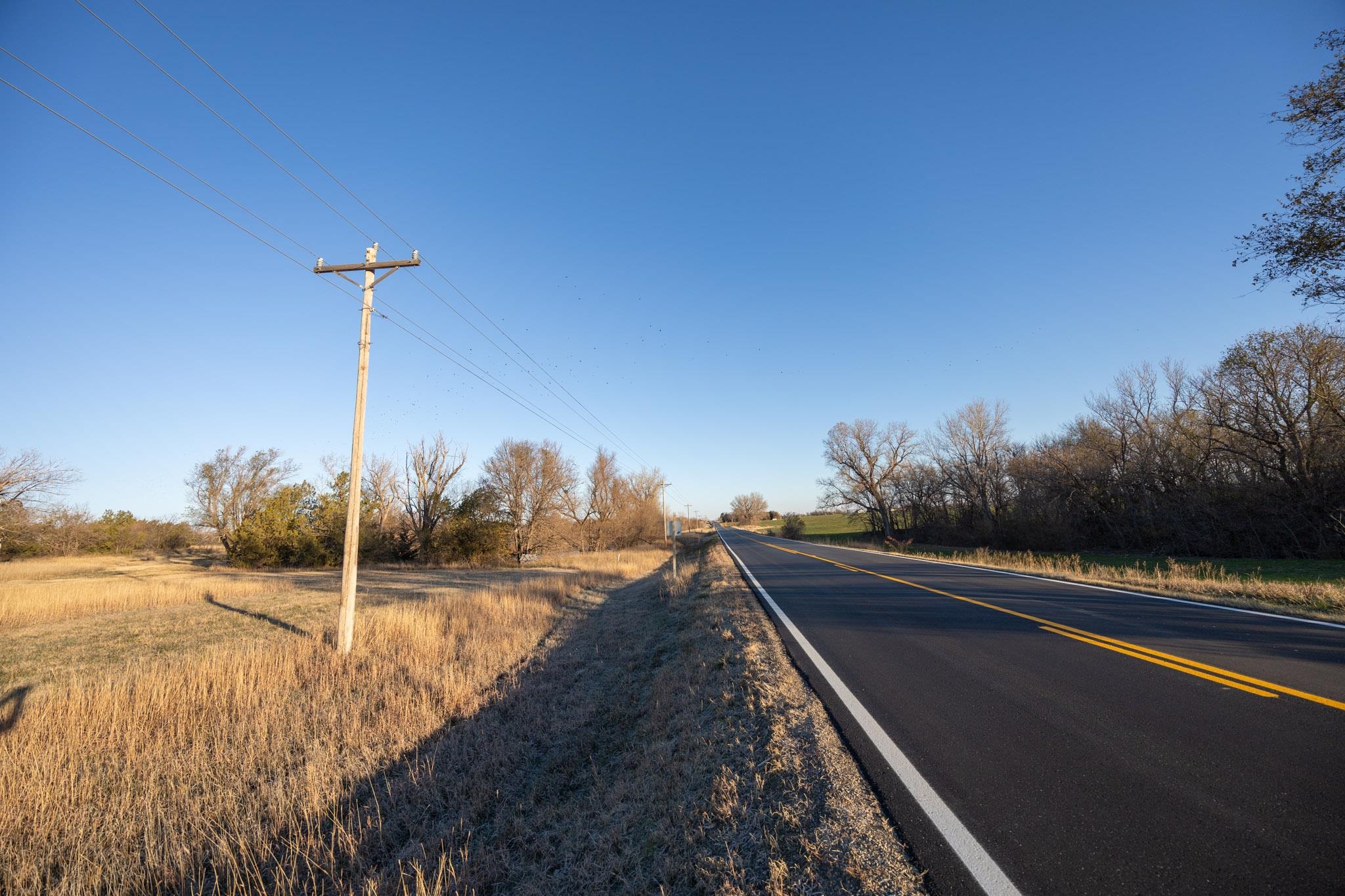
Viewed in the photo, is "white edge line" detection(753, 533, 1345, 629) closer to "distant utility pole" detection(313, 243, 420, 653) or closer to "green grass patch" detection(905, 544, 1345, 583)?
"green grass patch" detection(905, 544, 1345, 583)

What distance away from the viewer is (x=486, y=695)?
23.7 ft

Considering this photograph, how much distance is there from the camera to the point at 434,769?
16.8ft

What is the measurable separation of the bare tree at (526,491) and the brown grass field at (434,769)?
3116cm

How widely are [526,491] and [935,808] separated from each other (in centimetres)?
4263

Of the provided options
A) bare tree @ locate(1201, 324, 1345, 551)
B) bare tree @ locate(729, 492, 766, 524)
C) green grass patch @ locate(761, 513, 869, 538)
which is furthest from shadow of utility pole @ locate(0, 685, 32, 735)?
bare tree @ locate(729, 492, 766, 524)

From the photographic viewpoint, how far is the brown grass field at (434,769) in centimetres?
308

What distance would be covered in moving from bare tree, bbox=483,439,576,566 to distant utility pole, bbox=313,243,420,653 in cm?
3133

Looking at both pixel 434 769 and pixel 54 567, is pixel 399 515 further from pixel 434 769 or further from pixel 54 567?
pixel 434 769

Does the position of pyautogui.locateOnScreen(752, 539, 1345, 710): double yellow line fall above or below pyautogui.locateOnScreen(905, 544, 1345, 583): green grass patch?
above

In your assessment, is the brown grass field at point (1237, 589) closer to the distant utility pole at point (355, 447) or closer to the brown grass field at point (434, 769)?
the brown grass field at point (434, 769)

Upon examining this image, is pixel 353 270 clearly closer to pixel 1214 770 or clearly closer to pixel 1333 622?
pixel 1214 770

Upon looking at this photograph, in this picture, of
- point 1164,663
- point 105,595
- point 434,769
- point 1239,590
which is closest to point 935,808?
point 1164,663

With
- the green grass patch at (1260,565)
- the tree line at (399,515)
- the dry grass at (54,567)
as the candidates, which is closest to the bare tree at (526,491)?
the tree line at (399,515)

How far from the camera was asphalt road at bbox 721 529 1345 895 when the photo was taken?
2.21 metres
